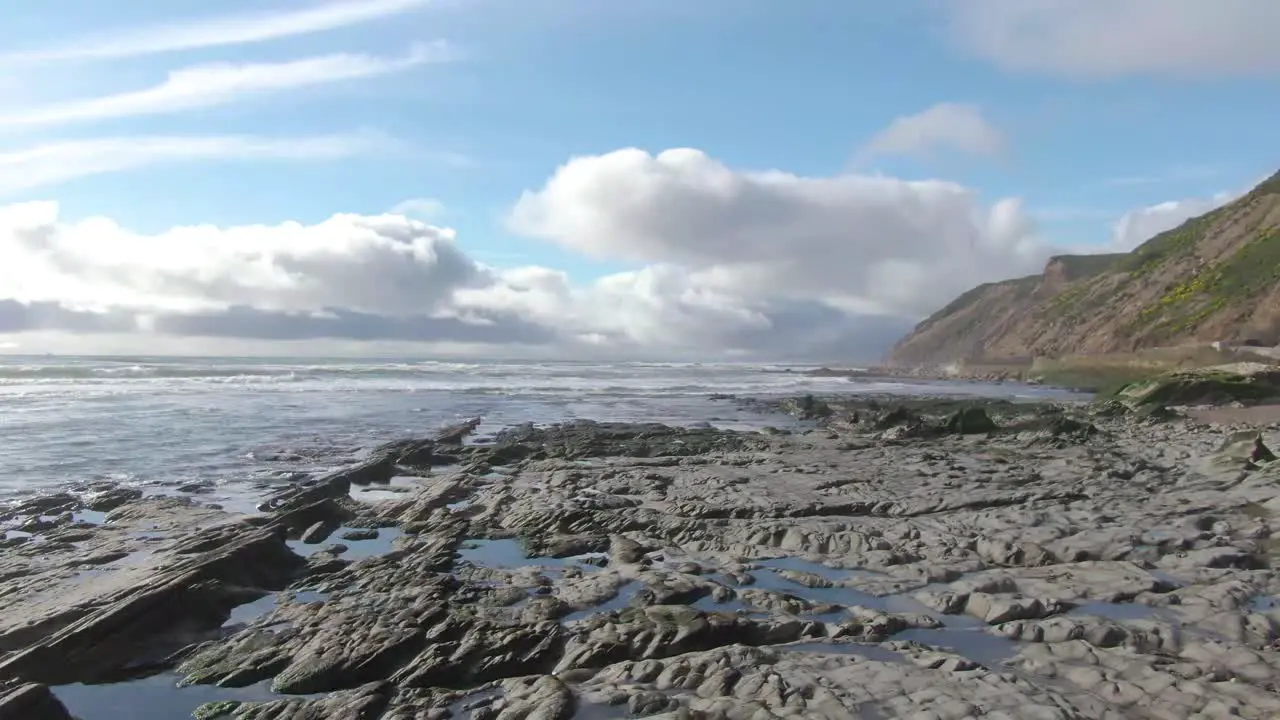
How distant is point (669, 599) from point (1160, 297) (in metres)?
77.4

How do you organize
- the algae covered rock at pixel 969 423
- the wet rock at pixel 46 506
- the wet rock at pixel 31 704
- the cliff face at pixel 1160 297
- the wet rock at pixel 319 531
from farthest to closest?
the cliff face at pixel 1160 297, the algae covered rock at pixel 969 423, the wet rock at pixel 46 506, the wet rock at pixel 319 531, the wet rock at pixel 31 704

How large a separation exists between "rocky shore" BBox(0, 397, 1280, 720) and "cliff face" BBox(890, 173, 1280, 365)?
47.9m

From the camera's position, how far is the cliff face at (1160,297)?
2078 inches

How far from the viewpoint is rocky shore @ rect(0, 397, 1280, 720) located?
617 centimetres

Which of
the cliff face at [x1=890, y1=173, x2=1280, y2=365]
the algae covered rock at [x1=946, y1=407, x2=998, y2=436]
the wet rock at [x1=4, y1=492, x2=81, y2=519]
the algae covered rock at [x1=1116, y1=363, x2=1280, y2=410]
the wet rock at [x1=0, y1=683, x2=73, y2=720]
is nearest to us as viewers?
the wet rock at [x1=0, y1=683, x2=73, y2=720]

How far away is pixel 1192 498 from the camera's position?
1241 cm

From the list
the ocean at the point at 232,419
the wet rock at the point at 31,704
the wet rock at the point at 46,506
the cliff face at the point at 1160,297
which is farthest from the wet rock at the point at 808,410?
the cliff face at the point at 1160,297

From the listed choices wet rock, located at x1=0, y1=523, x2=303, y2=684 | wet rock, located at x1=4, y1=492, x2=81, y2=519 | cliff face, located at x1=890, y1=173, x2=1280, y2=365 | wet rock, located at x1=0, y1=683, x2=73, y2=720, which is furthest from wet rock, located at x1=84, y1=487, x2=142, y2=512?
cliff face, located at x1=890, y1=173, x2=1280, y2=365

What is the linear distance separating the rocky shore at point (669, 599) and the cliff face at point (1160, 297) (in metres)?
47.9

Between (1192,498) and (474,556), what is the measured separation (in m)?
11.5

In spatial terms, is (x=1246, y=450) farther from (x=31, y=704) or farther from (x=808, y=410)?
(x=808, y=410)

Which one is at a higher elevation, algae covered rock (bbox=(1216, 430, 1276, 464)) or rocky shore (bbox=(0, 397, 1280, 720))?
algae covered rock (bbox=(1216, 430, 1276, 464))

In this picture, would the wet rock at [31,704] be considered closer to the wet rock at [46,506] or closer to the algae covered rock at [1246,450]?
the wet rock at [46,506]

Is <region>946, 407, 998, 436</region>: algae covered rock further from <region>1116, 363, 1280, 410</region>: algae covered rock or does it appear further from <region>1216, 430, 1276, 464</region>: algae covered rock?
<region>1216, 430, 1276, 464</region>: algae covered rock
